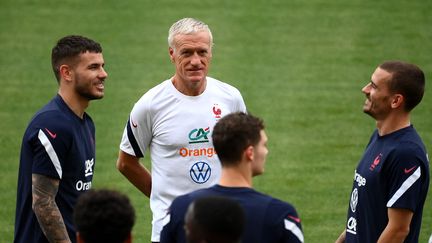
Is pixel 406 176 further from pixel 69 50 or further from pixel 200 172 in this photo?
pixel 69 50

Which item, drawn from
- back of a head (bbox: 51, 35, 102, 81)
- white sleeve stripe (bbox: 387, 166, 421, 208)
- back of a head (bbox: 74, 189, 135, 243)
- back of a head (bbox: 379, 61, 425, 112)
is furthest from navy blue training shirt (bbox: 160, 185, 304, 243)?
back of a head (bbox: 51, 35, 102, 81)

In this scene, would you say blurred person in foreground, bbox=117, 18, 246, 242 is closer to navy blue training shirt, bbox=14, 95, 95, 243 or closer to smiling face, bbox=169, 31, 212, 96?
smiling face, bbox=169, 31, 212, 96

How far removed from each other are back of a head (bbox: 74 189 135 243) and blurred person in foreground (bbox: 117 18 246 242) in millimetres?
2085

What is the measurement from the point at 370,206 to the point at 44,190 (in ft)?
6.98

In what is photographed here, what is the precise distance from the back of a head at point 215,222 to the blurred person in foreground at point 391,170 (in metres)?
2.03

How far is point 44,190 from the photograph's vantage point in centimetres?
581

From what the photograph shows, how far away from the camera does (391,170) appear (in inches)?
231

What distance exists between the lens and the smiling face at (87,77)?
6242mm

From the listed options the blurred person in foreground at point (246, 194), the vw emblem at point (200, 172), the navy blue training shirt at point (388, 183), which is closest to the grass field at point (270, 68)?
the vw emblem at point (200, 172)

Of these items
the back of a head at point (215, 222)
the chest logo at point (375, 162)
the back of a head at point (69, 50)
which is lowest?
the back of a head at point (215, 222)

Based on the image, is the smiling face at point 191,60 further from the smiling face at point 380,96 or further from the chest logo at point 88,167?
the smiling face at point 380,96

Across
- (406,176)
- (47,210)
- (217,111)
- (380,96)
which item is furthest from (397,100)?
(47,210)

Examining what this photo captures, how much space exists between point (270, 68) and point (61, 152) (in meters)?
8.58

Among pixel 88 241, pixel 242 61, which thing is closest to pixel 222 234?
pixel 88 241
